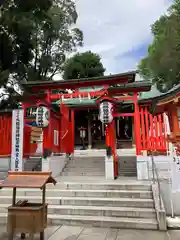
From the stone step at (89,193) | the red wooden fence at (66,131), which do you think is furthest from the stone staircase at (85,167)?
the stone step at (89,193)

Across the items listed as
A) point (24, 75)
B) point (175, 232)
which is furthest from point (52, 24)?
point (175, 232)

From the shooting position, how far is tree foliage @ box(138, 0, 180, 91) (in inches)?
755

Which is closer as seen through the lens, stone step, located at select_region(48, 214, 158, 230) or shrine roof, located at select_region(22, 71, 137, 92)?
stone step, located at select_region(48, 214, 158, 230)

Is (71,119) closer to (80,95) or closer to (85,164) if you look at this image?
(80,95)

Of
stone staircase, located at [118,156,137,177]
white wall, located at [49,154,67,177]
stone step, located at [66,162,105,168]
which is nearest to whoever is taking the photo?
white wall, located at [49,154,67,177]

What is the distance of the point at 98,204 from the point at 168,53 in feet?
56.9

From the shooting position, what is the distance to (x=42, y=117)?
29.5 ft

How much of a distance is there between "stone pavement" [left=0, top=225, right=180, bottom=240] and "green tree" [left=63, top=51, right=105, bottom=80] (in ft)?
65.3

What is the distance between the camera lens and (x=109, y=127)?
350 inches

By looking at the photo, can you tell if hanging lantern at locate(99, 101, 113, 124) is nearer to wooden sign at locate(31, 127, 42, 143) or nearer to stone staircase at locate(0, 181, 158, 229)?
stone staircase at locate(0, 181, 158, 229)

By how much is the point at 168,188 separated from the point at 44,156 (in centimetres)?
504

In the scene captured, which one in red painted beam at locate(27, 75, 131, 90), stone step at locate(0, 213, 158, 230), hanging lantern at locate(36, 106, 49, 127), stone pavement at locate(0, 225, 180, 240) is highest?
red painted beam at locate(27, 75, 131, 90)

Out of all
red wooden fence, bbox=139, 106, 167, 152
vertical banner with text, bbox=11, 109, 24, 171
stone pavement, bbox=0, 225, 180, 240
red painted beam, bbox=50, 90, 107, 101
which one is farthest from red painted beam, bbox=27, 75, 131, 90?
stone pavement, bbox=0, 225, 180, 240

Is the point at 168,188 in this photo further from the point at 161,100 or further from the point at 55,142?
the point at 55,142
